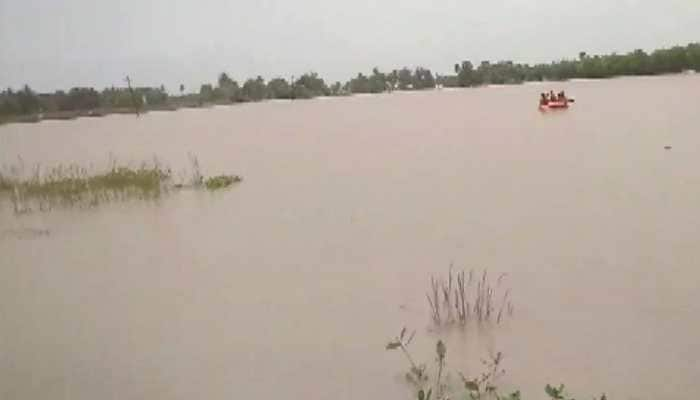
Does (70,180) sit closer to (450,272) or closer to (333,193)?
(333,193)

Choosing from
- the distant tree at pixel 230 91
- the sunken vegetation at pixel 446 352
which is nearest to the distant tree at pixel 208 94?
the distant tree at pixel 230 91

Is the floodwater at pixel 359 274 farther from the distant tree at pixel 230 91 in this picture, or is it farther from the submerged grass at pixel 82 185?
the distant tree at pixel 230 91

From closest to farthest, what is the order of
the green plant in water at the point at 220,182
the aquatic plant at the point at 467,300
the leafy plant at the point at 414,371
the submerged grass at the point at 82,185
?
the leafy plant at the point at 414,371, the aquatic plant at the point at 467,300, the submerged grass at the point at 82,185, the green plant in water at the point at 220,182


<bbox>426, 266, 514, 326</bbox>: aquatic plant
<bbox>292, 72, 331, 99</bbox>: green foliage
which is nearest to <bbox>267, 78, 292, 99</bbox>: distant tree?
<bbox>292, 72, 331, 99</bbox>: green foliage

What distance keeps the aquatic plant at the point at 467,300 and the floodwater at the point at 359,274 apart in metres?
0.07

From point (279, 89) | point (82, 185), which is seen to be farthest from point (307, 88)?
point (82, 185)

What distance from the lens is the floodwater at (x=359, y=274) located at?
8.73 feet

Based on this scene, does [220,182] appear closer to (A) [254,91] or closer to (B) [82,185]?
(B) [82,185]

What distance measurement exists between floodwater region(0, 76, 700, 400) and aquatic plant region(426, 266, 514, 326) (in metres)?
0.07

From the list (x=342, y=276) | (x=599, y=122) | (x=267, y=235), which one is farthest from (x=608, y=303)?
(x=599, y=122)

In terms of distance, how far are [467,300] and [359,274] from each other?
2.62ft

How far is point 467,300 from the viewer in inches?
127

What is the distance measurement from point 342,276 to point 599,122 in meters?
7.05

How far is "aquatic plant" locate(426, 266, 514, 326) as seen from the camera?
118 inches
